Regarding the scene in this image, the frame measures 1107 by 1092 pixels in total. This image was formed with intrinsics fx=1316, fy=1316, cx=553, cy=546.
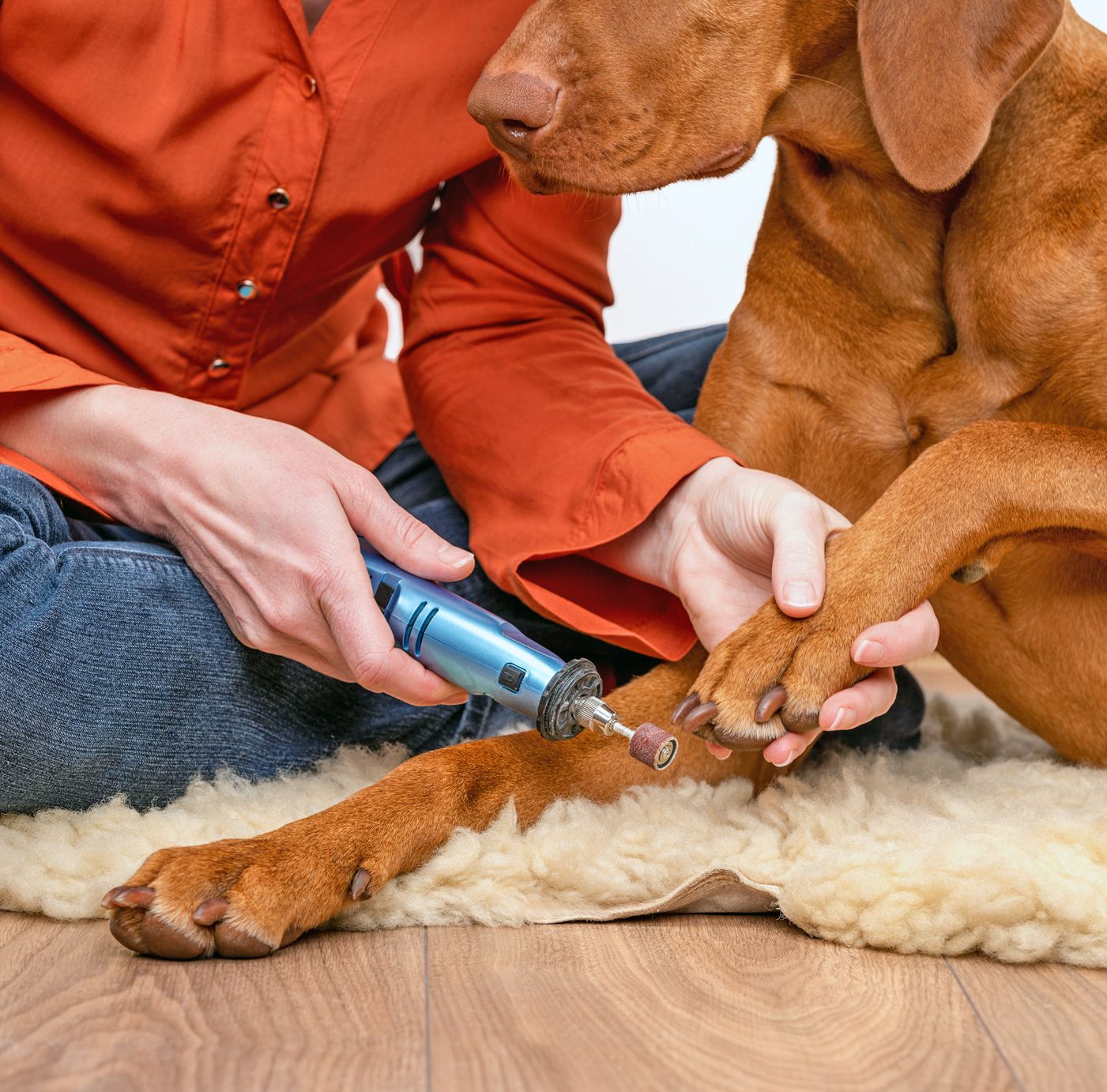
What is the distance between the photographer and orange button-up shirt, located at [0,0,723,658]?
5.21 feet

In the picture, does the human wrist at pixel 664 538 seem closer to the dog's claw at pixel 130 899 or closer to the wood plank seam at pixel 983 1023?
the wood plank seam at pixel 983 1023

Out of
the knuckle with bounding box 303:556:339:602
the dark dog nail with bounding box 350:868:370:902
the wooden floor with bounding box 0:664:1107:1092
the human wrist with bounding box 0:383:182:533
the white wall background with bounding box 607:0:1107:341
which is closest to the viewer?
the wooden floor with bounding box 0:664:1107:1092

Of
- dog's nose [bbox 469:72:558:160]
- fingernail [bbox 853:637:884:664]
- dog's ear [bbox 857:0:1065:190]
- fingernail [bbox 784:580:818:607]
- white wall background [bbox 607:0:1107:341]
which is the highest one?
dog's ear [bbox 857:0:1065:190]

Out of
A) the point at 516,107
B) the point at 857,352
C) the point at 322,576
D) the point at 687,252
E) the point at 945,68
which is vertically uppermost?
the point at 945,68

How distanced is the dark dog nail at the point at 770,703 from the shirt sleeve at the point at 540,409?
328 millimetres

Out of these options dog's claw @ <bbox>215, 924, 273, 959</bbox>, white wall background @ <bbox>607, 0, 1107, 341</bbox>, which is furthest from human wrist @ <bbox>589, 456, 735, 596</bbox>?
white wall background @ <bbox>607, 0, 1107, 341</bbox>

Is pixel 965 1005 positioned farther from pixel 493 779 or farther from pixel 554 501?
pixel 554 501

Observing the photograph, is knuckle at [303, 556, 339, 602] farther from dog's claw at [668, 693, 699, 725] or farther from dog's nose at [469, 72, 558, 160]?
dog's nose at [469, 72, 558, 160]

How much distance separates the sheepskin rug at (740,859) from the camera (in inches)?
47.5

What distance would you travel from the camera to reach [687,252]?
3729 mm

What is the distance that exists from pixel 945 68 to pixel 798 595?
23.9 inches

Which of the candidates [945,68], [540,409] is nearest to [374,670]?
[540,409]

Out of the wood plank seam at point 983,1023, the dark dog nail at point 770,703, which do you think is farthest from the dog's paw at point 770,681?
the wood plank seam at point 983,1023

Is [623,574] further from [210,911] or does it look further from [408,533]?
[210,911]
